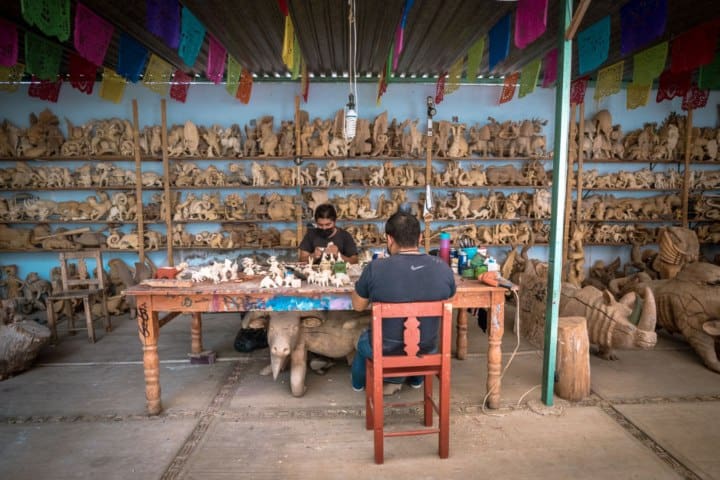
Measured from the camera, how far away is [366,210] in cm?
704

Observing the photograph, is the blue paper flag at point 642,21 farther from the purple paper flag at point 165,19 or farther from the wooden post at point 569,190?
the purple paper flag at point 165,19

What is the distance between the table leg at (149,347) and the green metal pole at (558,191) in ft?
10.7

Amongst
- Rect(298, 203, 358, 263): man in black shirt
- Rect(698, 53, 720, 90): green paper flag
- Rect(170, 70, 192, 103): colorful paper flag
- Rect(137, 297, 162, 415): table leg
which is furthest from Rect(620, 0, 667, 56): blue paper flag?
Rect(170, 70, 192, 103): colorful paper flag

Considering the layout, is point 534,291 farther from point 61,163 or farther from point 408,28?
point 61,163

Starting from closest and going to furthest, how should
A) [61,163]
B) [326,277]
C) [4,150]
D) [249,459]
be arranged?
1. [249,459]
2. [326,277]
3. [4,150]
4. [61,163]

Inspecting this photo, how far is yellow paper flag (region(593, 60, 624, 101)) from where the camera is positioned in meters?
5.13

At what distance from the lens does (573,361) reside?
3646 millimetres

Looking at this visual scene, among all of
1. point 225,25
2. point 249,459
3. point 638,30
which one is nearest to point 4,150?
point 225,25

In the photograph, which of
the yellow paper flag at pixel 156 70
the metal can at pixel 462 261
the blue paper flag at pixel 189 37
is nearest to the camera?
the metal can at pixel 462 261

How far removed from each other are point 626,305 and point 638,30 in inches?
111

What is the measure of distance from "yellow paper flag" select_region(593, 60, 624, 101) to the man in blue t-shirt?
3986 millimetres

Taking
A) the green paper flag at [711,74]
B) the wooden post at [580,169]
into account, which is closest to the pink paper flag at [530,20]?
the wooden post at [580,169]

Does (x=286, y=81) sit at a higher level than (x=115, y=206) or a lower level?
higher

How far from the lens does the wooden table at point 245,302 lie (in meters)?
3.38
